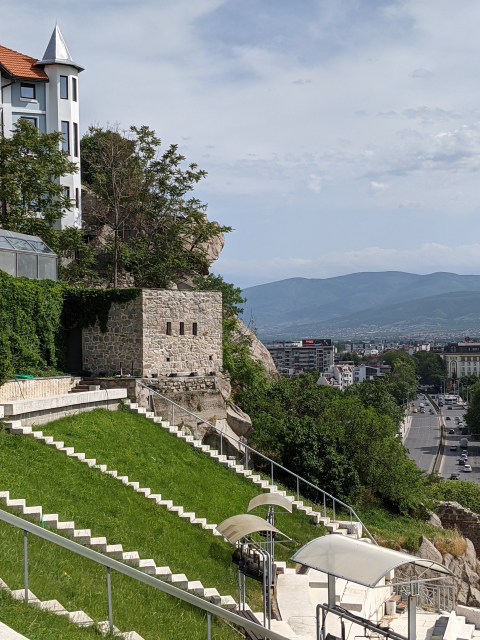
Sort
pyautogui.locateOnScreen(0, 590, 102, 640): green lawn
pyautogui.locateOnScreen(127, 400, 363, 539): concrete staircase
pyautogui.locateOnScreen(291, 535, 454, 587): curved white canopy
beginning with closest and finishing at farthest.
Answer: pyautogui.locateOnScreen(0, 590, 102, 640): green lawn < pyautogui.locateOnScreen(291, 535, 454, 587): curved white canopy < pyautogui.locateOnScreen(127, 400, 363, 539): concrete staircase

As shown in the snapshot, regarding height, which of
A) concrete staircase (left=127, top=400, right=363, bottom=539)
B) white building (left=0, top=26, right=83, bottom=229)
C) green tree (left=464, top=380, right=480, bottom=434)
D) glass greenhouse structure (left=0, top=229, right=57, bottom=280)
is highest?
white building (left=0, top=26, right=83, bottom=229)

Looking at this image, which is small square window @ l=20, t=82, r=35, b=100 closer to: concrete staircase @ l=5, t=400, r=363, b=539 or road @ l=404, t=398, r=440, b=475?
concrete staircase @ l=5, t=400, r=363, b=539

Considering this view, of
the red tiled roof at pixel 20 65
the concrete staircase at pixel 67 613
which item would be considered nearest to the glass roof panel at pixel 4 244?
the red tiled roof at pixel 20 65

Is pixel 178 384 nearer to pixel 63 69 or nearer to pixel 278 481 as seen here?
pixel 278 481

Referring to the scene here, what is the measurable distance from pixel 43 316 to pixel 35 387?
13.8 feet

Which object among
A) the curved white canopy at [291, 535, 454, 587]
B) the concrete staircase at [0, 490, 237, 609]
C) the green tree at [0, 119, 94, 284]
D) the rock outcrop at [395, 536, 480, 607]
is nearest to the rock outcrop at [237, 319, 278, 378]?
the green tree at [0, 119, 94, 284]

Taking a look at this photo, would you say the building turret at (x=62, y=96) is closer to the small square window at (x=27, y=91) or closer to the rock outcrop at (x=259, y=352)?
the small square window at (x=27, y=91)

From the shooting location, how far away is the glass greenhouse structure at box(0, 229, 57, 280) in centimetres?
2788

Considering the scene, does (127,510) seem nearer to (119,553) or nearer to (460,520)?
(119,553)

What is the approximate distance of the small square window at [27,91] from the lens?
43.4m

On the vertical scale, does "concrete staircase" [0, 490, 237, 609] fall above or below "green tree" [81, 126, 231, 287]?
below

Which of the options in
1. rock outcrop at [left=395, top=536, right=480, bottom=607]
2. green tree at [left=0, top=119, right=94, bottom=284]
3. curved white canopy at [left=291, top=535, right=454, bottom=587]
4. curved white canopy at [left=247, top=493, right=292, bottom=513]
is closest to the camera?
curved white canopy at [left=291, top=535, right=454, bottom=587]

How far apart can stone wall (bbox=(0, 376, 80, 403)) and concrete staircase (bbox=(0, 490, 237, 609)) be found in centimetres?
928

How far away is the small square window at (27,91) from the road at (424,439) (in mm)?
66914
